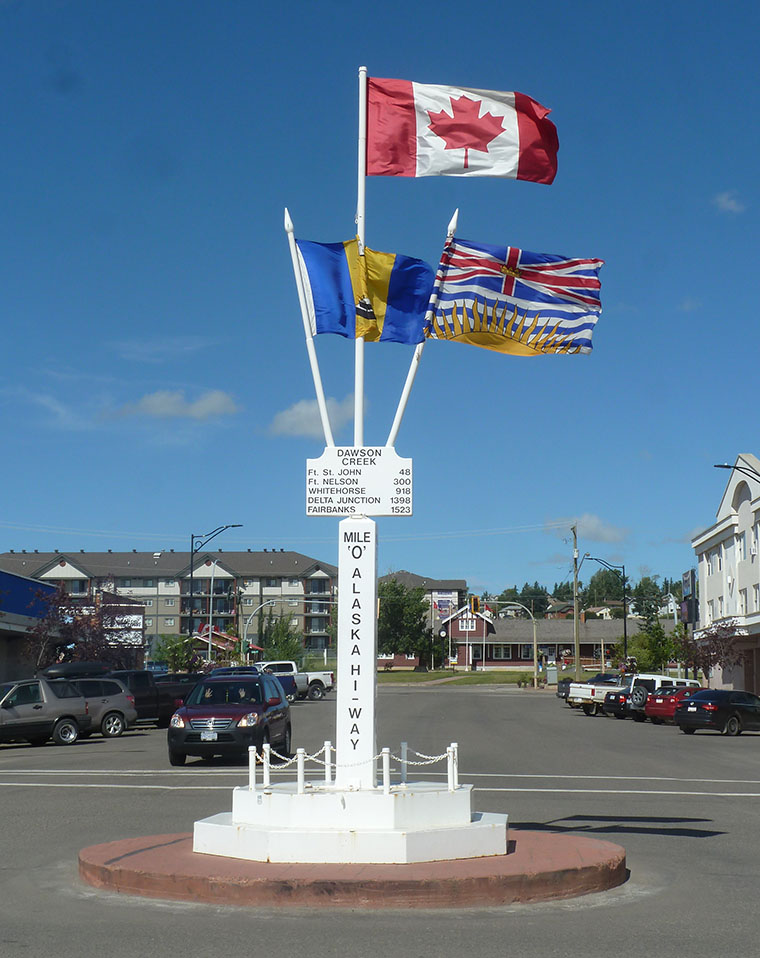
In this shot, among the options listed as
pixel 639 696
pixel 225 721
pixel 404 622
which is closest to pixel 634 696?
pixel 639 696

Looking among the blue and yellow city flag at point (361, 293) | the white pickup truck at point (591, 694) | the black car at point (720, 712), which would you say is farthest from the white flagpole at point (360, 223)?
the white pickup truck at point (591, 694)

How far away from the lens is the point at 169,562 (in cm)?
13412

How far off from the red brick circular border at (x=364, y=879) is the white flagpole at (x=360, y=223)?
400 cm

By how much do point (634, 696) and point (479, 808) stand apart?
31.1 metres

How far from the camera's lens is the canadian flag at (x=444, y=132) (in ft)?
37.5

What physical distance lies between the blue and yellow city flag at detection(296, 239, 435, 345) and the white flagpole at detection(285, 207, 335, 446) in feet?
0.18

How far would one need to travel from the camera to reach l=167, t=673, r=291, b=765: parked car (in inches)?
853

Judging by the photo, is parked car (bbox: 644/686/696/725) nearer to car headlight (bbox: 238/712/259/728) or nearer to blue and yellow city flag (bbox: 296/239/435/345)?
car headlight (bbox: 238/712/259/728)

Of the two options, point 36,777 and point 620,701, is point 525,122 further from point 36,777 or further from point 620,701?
point 620,701

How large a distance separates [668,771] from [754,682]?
43.1m

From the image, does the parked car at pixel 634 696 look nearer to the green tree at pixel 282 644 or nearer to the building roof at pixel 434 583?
the green tree at pixel 282 644

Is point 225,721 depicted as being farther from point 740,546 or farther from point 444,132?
point 740,546

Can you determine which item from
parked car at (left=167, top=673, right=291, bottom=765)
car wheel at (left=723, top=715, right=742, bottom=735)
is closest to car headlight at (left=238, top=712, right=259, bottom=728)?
parked car at (left=167, top=673, right=291, bottom=765)

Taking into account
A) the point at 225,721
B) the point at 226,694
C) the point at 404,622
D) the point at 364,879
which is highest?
the point at 404,622
